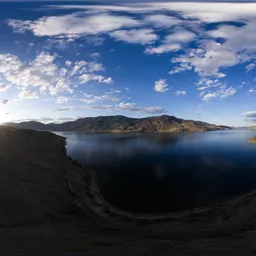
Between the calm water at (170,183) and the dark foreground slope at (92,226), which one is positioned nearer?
the dark foreground slope at (92,226)

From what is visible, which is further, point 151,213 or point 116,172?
point 116,172

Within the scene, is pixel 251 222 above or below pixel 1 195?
below

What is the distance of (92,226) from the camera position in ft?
92.2

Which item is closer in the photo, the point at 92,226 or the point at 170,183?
the point at 92,226

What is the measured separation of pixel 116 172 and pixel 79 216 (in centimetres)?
3151

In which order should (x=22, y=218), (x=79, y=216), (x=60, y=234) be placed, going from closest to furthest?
1. (x=60, y=234)
2. (x=22, y=218)
3. (x=79, y=216)

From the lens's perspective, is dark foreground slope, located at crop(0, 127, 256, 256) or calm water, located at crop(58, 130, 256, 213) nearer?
dark foreground slope, located at crop(0, 127, 256, 256)

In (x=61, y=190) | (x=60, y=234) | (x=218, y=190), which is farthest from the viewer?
(x=218, y=190)

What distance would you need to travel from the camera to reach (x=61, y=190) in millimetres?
39375

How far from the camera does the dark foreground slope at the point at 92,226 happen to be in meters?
19.8

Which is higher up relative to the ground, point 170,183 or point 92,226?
point 170,183

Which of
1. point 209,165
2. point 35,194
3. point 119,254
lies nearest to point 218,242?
point 119,254

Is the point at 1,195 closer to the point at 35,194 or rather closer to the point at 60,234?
the point at 35,194

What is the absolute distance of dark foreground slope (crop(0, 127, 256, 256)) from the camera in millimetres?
19812
